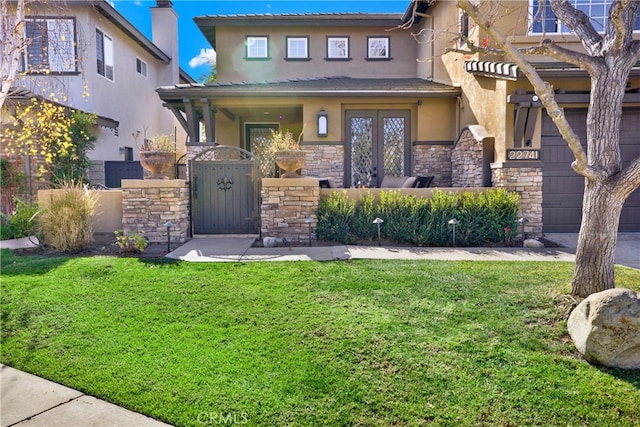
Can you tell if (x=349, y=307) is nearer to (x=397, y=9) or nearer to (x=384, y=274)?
(x=384, y=274)

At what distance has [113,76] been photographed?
1493cm

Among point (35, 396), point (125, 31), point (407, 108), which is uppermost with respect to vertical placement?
point (125, 31)

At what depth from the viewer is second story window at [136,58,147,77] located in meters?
17.0

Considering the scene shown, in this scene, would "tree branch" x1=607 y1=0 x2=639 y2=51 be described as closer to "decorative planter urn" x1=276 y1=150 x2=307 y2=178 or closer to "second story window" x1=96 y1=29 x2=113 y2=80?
"decorative planter urn" x1=276 y1=150 x2=307 y2=178

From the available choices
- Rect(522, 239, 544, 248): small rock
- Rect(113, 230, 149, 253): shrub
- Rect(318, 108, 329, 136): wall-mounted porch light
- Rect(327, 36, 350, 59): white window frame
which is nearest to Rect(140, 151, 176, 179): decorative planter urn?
Rect(113, 230, 149, 253): shrub

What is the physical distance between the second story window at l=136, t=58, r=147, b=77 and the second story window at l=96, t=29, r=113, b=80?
2.25 metres

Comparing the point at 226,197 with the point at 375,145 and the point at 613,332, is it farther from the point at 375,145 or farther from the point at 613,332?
the point at 613,332

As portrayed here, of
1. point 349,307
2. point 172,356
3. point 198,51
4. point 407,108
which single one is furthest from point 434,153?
point 198,51

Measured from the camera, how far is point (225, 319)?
14.0ft

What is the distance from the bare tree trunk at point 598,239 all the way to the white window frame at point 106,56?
1458cm

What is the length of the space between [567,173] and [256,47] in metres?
10.5

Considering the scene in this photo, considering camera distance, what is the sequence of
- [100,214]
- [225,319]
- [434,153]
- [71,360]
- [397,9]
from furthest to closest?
1. [397,9]
2. [434,153]
3. [100,214]
4. [225,319]
5. [71,360]

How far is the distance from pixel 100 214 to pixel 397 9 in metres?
11.6

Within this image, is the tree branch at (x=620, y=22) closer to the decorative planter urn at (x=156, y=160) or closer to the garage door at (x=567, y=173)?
the garage door at (x=567, y=173)
